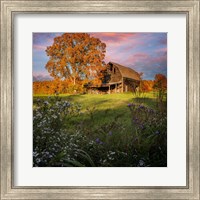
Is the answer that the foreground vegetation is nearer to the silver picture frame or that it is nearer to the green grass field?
the green grass field

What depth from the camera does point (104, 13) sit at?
7.97 ft

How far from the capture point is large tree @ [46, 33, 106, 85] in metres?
2.53

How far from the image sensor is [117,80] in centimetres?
257

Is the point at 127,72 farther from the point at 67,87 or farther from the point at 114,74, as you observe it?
the point at 67,87

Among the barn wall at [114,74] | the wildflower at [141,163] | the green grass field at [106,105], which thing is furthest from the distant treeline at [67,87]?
the wildflower at [141,163]

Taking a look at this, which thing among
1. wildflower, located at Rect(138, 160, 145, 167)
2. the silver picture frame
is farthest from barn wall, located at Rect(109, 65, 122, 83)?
wildflower, located at Rect(138, 160, 145, 167)

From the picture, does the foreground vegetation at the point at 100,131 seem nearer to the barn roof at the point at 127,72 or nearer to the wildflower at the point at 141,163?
the wildflower at the point at 141,163

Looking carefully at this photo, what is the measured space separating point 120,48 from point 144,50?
20 centimetres

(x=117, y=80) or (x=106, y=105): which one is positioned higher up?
(x=117, y=80)

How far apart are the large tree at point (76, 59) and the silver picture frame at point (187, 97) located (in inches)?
10.1

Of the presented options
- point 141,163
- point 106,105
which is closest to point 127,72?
point 106,105

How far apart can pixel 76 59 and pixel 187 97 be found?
0.99 m

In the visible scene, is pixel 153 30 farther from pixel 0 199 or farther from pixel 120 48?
pixel 0 199

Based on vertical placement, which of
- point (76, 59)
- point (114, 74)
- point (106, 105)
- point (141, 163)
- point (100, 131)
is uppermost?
point (76, 59)
